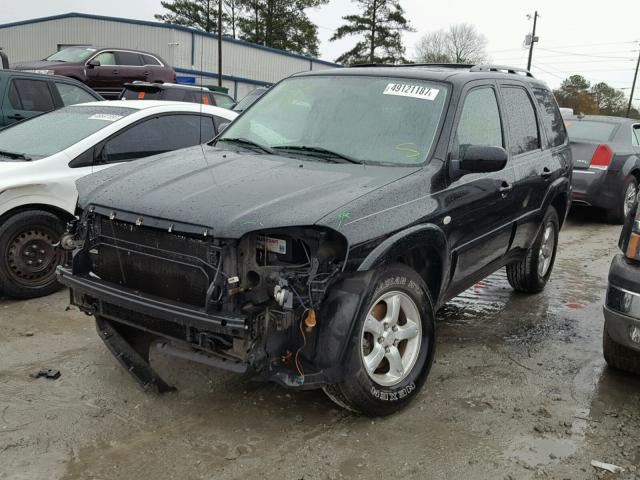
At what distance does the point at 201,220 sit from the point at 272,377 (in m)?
0.85

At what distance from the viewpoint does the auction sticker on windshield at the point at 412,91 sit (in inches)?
163

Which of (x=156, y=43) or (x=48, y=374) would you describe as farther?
(x=156, y=43)

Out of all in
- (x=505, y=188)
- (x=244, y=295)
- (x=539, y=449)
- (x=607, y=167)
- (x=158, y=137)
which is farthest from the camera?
(x=607, y=167)

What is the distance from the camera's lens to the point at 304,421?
3465 mm

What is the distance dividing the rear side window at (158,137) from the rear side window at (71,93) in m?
3.39

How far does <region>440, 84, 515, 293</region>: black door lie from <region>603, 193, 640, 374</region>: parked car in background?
2.87 feet

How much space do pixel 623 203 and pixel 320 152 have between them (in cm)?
767

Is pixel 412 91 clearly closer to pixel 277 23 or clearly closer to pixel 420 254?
pixel 420 254

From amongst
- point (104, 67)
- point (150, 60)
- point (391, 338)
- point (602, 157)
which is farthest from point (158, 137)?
point (150, 60)

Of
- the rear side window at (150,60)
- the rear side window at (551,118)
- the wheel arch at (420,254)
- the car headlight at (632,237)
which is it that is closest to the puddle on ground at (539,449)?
the wheel arch at (420,254)

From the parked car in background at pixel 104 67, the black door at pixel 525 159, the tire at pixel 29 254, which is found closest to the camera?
the black door at pixel 525 159

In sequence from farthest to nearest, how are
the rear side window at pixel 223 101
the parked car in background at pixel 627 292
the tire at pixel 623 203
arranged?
the rear side window at pixel 223 101, the tire at pixel 623 203, the parked car in background at pixel 627 292

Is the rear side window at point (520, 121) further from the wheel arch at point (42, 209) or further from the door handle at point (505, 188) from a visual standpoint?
the wheel arch at point (42, 209)

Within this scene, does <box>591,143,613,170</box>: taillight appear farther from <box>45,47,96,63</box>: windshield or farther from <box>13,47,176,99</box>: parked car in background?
<box>45,47,96,63</box>: windshield
